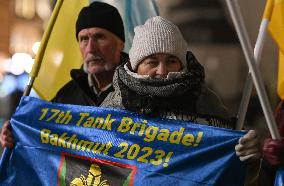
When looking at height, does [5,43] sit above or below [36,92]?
below

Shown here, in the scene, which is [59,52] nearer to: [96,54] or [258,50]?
[96,54]

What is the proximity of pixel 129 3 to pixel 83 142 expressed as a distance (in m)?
1.76

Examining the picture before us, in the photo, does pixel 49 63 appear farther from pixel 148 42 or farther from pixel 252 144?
pixel 252 144

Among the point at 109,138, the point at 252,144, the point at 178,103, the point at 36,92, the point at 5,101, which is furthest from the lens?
the point at 5,101

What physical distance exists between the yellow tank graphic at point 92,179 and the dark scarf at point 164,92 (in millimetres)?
410

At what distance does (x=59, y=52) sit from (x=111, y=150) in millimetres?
1579

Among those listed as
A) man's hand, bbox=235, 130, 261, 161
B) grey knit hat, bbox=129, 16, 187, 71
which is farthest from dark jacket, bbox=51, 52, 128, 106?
man's hand, bbox=235, 130, 261, 161

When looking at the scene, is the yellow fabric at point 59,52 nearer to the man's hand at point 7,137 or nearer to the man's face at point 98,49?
the man's face at point 98,49

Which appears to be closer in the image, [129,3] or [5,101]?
[129,3]

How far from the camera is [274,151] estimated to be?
3471 mm

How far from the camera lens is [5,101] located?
1930 cm

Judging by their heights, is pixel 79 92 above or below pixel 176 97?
below

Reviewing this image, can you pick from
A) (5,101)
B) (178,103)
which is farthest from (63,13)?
(5,101)

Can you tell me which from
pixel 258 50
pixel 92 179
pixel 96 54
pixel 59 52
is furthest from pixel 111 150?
pixel 59 52
